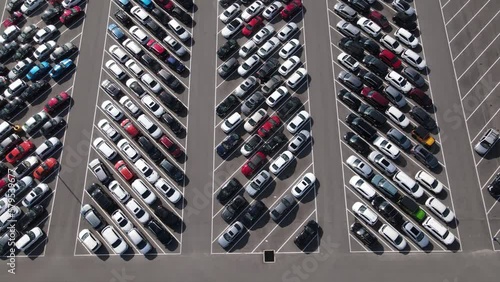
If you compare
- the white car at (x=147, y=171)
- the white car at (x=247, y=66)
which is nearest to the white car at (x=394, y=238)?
the white car at (x=247, y=66)

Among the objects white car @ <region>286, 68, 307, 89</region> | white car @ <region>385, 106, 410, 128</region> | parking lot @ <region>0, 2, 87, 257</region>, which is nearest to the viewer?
parking lot @ <region>0, 2, 87, 257</region>

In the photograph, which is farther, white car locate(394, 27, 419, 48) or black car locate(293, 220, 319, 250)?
white car locate(394, 27, 419, 48)

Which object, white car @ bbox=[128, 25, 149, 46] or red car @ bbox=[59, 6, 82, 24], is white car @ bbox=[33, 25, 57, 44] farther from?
white car @ bbox=[128, 25, 149, 46]

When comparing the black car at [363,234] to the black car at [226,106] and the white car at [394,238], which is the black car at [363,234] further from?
the black car at [226,106]

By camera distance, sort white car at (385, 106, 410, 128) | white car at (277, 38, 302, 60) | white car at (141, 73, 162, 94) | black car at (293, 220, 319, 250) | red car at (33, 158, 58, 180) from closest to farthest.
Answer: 1. black car at (293, 220, 319, 250)
2. red car at (33, 158, 58, 180)
3. white car at (385, 106, 410, 128)
4. white car at (141, 73, 162, 94)
5. white car at (277, 38, 302, 60)

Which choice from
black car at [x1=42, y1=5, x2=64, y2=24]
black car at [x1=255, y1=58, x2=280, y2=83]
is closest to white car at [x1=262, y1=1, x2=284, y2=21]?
black car at [x1=255, y1=58, x2=280, y2=83]

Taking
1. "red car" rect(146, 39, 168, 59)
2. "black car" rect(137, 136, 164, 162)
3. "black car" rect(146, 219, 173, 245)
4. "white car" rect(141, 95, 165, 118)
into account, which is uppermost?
"red car" rect(146, 39, 168, 59)

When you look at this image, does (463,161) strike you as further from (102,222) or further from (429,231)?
(102,222)

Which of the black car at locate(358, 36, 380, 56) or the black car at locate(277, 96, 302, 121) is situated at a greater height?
the black car at locate(358, 36, 380, 56)
